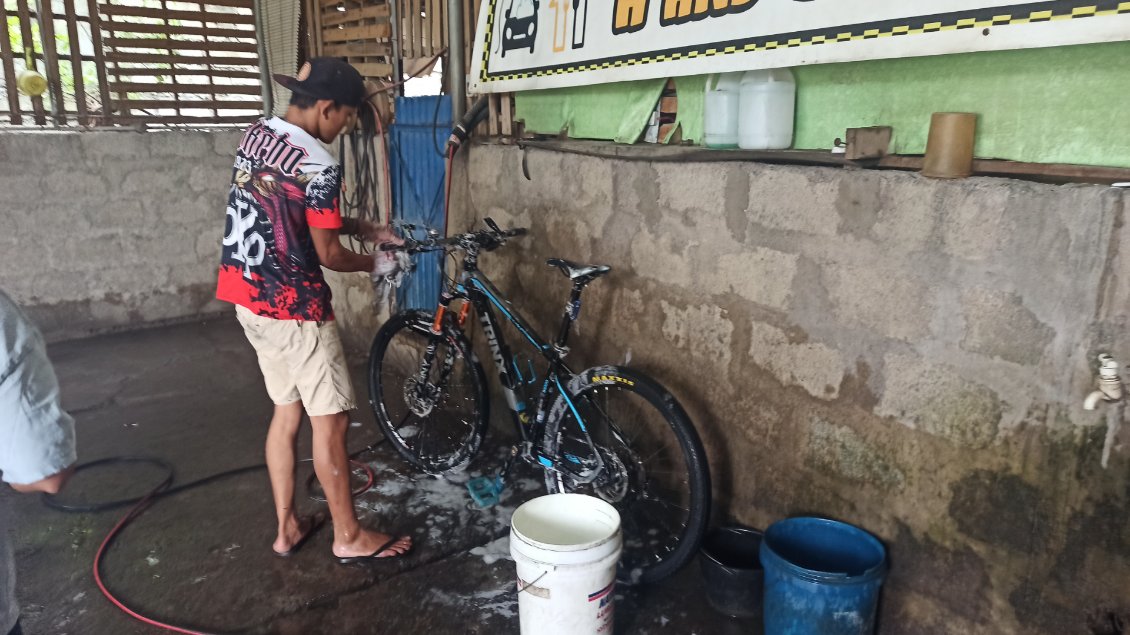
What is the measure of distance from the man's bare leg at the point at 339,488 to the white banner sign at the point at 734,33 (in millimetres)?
1710

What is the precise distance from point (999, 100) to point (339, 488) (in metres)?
2.51

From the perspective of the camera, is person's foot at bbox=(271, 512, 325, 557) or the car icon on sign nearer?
person's foot at bbox=(271, 512, 325, 557)

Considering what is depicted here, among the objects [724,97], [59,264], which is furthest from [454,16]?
[59,264]

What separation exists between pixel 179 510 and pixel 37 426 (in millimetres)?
2104

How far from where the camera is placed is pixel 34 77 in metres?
5.32

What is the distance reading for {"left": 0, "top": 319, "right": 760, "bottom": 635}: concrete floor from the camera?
2.56m

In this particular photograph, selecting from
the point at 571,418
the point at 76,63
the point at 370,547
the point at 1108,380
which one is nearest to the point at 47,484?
the point at 370,547

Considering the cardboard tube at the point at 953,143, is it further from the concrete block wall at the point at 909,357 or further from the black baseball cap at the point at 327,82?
the black baseball cap at the point at 327,82

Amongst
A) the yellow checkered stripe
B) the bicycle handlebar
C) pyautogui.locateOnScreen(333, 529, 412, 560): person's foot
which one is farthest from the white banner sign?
pyautogui.locateOnScreen(333, 529, 412, 560): person's foot

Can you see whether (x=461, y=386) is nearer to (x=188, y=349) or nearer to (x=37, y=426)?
(x=37, y=426)

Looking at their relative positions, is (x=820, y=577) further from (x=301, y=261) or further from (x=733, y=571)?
(x=301, y=261)

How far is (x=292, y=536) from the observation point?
2967 mm

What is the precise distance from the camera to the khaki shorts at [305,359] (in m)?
2.68

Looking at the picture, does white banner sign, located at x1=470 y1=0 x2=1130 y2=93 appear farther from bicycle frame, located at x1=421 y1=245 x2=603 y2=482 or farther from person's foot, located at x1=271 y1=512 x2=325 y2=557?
person's foot, located at x1=271 y1=512 x2=325 y2=557
